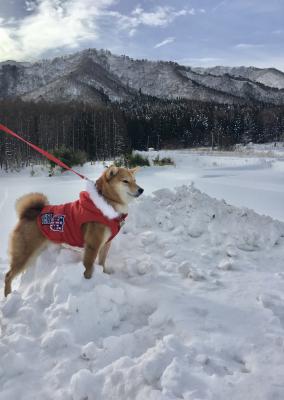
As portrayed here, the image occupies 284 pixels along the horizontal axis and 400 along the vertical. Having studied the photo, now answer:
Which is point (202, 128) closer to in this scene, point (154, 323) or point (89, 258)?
point (89, 258)

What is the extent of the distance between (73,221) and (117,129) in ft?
206

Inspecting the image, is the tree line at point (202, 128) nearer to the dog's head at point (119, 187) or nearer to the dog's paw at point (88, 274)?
the dog's head at point (119, 187)

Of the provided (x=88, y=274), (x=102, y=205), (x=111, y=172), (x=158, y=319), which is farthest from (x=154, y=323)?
(x=111, y=172)

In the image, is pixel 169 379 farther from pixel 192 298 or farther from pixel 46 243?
pixel 46 243

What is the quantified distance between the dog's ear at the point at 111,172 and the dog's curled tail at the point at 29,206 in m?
0.97

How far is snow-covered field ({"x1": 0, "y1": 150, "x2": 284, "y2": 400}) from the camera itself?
2434 mm

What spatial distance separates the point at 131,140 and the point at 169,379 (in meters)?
73.7

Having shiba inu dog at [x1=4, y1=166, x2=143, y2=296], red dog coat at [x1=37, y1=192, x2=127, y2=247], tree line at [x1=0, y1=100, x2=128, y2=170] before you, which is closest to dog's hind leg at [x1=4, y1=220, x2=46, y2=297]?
shiba inu dog at [x1=4, y1=166, x2=143, y2=296]

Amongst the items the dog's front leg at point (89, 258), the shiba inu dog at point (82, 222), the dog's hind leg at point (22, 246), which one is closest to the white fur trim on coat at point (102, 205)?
the shiba inu dog at point (82, 222)

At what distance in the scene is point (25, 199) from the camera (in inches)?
175

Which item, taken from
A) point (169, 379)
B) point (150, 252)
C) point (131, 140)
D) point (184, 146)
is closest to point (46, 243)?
point (150, 252)

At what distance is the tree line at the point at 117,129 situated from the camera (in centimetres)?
6221

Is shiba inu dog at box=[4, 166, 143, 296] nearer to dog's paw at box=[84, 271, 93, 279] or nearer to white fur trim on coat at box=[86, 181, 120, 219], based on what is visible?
white fur trim on coat at box=[86, 181, 120, 219]

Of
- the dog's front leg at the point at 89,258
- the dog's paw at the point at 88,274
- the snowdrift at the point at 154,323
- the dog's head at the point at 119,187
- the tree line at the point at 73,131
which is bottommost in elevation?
the snowdrift at the point at 154,323
